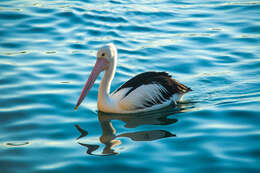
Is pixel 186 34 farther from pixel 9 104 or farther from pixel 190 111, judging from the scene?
pixel 9 104

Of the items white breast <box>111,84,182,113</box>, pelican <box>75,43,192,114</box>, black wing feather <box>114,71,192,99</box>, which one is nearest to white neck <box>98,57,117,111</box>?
pelican <box>75,43,192,114</box>

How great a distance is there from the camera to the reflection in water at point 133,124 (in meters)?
5.02

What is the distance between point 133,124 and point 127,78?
6.03 ft

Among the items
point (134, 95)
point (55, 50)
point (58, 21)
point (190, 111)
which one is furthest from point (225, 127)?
point (58, 21)

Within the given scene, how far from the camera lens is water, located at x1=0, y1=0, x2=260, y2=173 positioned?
183 inches

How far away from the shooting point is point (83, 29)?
Result: 983 centimetres

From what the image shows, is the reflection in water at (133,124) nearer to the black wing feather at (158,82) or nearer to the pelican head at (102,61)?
the black wing feather at (158,82)

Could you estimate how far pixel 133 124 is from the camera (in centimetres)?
570

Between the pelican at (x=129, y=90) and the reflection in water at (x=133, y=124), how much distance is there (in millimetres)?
117

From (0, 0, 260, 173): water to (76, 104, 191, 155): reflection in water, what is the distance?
0.6 inches

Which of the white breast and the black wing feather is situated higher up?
the black wing feather

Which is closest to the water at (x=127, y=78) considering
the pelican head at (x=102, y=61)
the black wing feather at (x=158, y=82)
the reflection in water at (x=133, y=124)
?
the reflection in water at (x=133, y=124)

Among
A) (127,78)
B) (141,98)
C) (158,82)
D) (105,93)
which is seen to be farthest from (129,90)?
(127,78)

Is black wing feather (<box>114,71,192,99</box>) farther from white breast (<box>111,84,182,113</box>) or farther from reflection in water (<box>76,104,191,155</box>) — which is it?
reflection in water (<box>76,104,191,155</box>)
